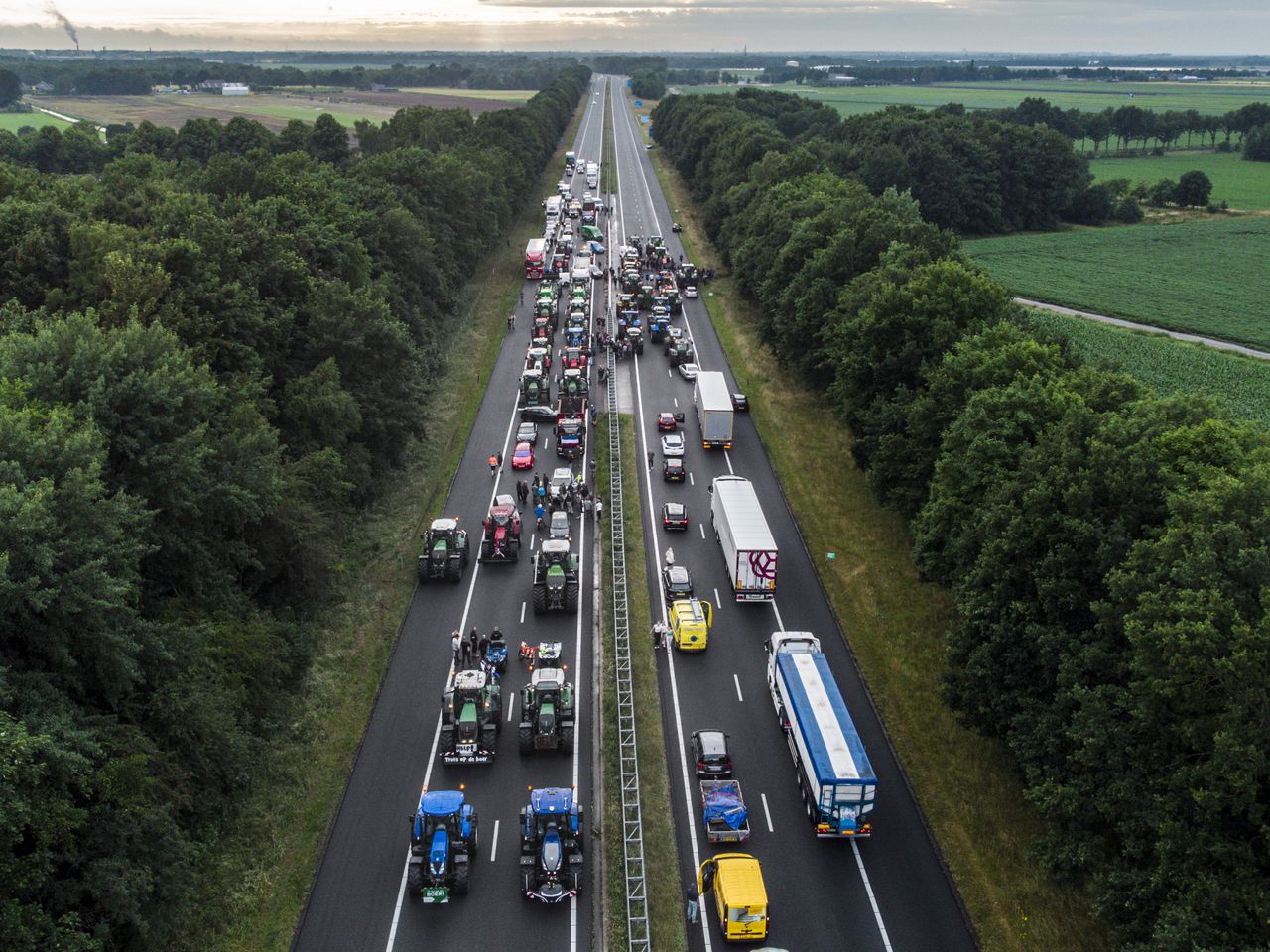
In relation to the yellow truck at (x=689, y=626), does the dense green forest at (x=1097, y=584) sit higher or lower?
higher

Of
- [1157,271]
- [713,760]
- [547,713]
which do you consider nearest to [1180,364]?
[1157,271]

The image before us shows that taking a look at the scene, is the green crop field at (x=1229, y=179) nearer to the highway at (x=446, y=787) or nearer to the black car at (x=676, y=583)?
the black car at (x=676, y=583)

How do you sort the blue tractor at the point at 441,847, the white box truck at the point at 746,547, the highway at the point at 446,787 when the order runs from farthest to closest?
the white box truck at the point at 746,547 → the blue tractor at the point at 441,847 → the highway at the point at 446,787

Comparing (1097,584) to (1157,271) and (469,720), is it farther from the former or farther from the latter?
(1157,271)

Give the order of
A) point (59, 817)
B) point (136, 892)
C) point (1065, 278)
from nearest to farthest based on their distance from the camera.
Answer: point (59, 817)
point (136, 892)
point (1065, 278)

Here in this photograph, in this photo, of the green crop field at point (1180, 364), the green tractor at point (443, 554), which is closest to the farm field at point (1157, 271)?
the green crop field at point (1180, 364)

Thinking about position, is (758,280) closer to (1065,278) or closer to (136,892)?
(1065,278)

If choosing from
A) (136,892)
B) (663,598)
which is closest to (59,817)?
(136,892)

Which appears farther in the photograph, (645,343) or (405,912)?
(645,343)

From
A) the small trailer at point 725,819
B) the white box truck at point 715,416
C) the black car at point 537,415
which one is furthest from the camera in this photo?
the black car at point 537,415
